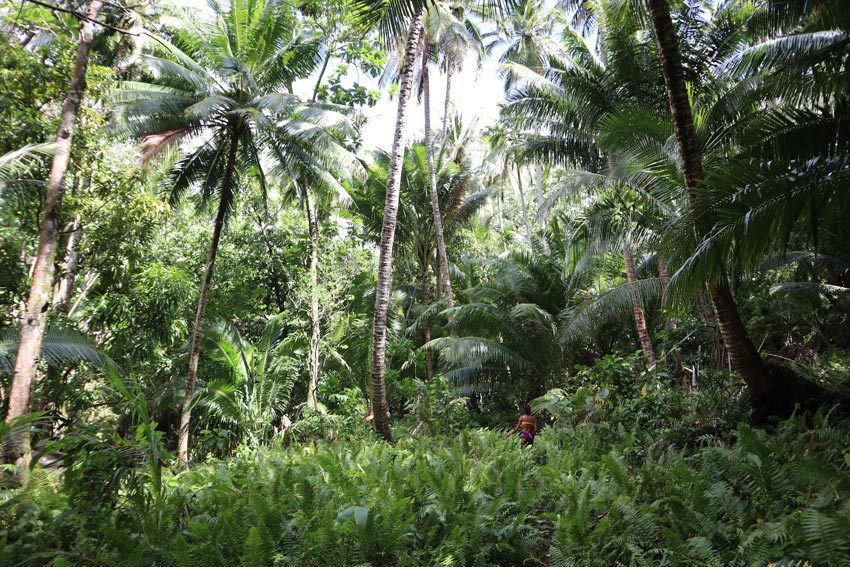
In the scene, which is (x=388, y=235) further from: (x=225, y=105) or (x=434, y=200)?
(x=434, y=200)

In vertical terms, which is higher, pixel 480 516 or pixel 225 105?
pixel 225 105

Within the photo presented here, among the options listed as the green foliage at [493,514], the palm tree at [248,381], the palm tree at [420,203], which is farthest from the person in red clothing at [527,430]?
the palm tree at [420,203]

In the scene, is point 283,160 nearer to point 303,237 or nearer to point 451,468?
point 303,237

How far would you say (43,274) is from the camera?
21.1 feet

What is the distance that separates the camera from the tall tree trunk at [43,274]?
5.99 m

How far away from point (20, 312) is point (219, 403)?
391cm

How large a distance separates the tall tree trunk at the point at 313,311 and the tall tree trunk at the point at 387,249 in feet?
11.5

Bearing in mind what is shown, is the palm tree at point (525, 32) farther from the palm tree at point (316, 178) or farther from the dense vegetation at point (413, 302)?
the palm tree at point (316, 178)

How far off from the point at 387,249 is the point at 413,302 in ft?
34.2

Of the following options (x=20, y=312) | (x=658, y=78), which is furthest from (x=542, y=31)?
(x=20, y=312)

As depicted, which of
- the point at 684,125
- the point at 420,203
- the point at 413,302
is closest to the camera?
the point at 684,125

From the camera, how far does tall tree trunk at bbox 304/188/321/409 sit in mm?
12656

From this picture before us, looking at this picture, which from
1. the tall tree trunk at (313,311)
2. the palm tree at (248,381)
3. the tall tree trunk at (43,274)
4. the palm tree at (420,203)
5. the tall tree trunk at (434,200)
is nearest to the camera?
the tall tree trunk at (43,274)

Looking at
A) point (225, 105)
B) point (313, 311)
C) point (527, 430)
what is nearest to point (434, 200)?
point (313, 311)
